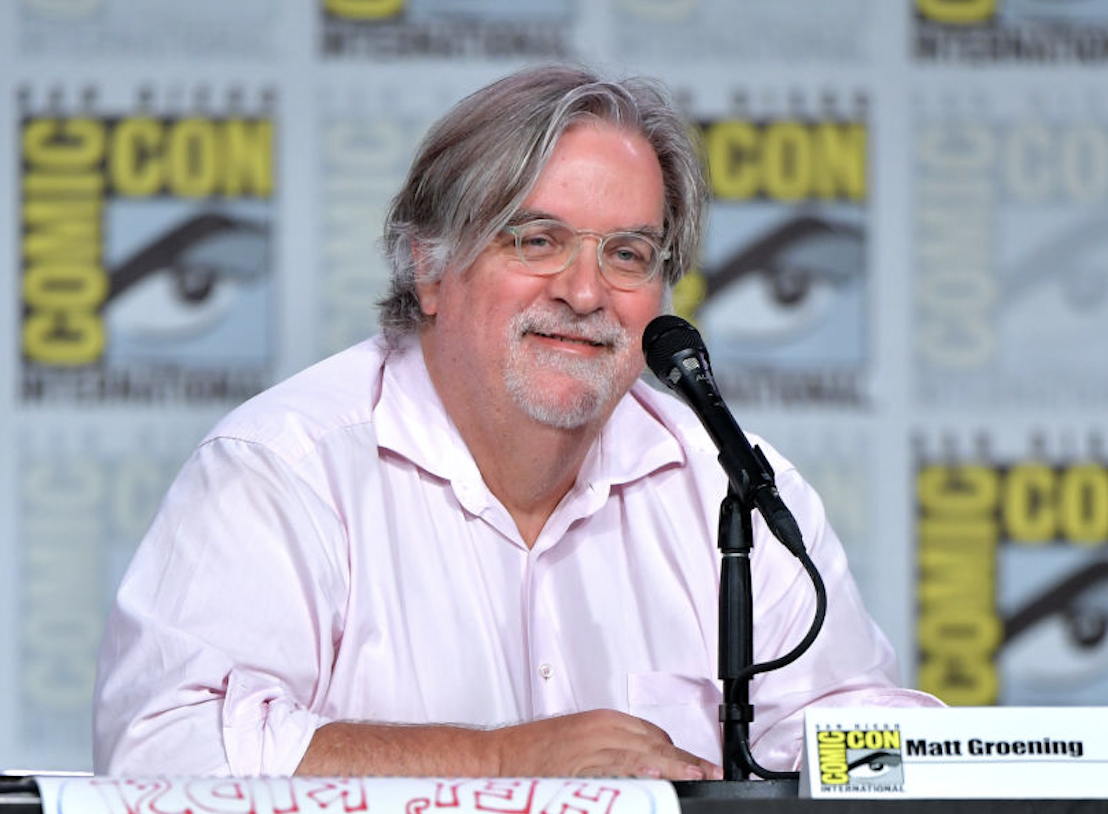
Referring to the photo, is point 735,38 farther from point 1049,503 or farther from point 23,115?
point 23,115

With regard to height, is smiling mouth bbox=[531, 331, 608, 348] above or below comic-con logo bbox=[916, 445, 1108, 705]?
above

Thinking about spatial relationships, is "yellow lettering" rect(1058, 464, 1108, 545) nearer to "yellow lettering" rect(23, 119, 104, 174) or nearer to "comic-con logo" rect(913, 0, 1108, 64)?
"comic-con logo" rect(913, 0, 1108, 64)

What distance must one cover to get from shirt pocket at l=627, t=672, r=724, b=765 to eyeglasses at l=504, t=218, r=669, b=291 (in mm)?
481

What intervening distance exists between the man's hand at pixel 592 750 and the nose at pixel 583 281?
1.97 ft

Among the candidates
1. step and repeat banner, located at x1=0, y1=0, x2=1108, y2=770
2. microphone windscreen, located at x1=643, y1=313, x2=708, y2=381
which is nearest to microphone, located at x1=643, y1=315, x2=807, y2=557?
microphone windscreen, located at x1=643, y1=313, x2=708, y2=381

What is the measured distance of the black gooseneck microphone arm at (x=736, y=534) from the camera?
1642mm

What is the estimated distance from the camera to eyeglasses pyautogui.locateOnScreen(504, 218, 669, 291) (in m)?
2.08

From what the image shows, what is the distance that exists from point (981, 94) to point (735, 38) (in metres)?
0.49

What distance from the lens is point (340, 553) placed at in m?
2.01

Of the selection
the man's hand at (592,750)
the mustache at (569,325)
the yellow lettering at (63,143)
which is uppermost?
the yellow lettering at (63,143)

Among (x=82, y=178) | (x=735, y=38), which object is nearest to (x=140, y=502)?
(x=82, y=178)

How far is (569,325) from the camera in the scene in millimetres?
2082

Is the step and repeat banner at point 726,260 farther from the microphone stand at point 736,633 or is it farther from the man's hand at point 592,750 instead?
the man's hand at point 592,750

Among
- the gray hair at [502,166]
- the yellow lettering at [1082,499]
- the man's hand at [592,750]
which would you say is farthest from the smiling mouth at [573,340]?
the yellow lettering at [1082,499]
